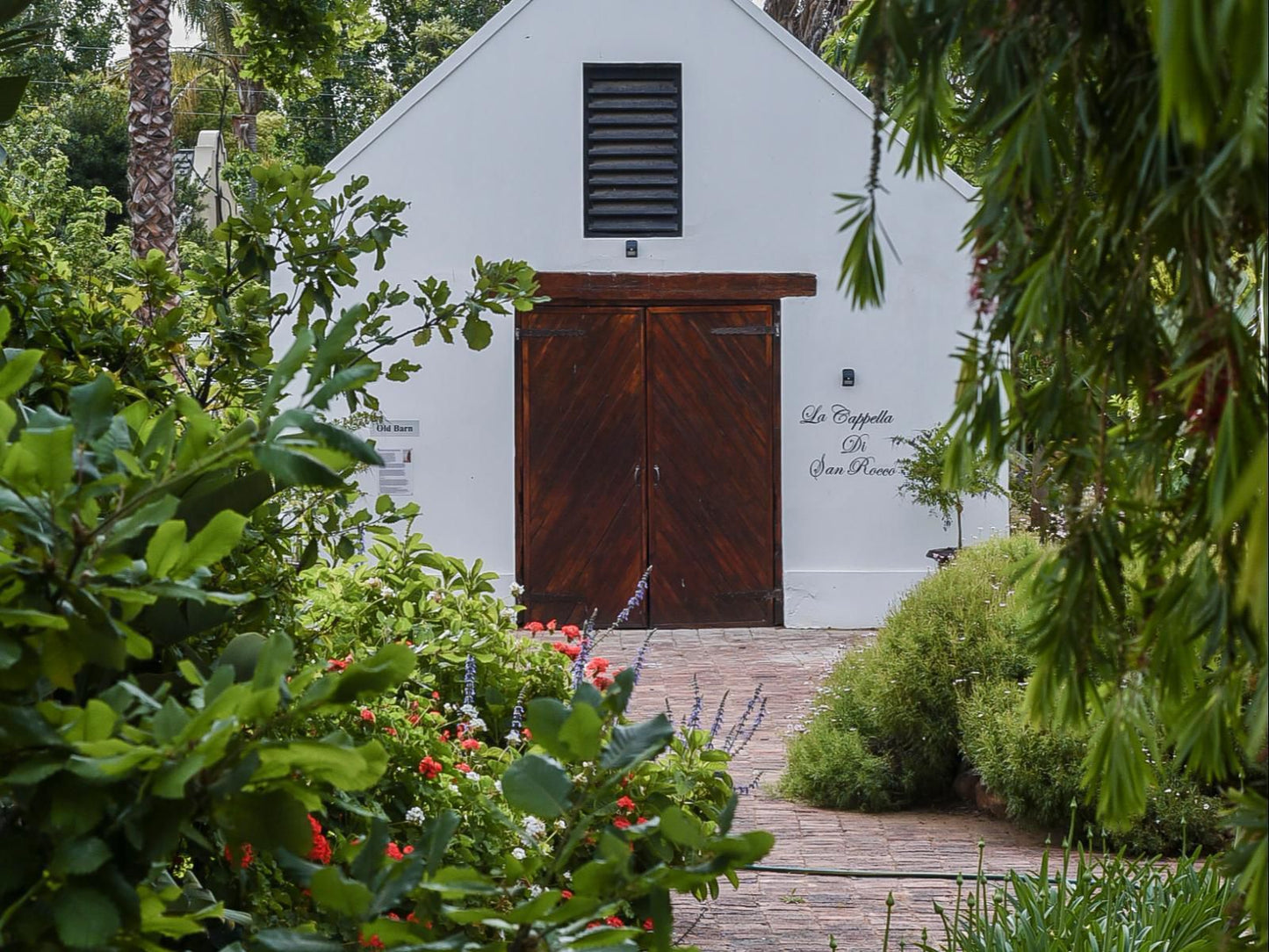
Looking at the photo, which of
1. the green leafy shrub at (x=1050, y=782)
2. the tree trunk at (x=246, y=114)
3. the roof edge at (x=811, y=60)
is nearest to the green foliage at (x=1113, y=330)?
the green leafy shrub at (x=1050, y=782)

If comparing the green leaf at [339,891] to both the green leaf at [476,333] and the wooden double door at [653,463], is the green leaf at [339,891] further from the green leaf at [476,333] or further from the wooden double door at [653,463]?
the wooden double door at [653,463]

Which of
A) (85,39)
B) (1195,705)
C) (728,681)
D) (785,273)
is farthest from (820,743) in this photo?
(85,39)

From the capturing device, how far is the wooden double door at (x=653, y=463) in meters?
10.7

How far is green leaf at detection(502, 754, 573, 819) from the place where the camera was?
1.14 metres

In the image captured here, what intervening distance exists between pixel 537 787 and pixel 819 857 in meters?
4.00

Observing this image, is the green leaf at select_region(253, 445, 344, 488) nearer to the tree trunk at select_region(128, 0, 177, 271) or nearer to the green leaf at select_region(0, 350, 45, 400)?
the green leaf at select_region(0, 350, 45, 400)

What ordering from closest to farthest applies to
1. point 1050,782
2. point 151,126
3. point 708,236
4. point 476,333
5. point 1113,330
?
point 1113,330 < point 476,333 < point 1050,782 < point 151,126 < point 708,236

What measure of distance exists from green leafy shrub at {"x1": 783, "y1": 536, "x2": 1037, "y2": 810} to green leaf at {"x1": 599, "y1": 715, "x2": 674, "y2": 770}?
465 cm

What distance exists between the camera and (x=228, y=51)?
28.0m

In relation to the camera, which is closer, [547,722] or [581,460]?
[547,722]

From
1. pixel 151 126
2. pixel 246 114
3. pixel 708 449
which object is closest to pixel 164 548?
pixel 151 126

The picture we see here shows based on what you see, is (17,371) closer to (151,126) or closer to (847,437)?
(151,126)

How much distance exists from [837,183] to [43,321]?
893cm

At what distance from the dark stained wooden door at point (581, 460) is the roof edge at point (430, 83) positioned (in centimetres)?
178
